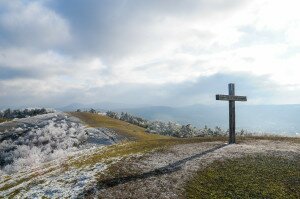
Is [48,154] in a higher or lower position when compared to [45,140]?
lower

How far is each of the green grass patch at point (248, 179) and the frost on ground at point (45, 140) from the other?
1289 inches

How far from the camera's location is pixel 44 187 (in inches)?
1177

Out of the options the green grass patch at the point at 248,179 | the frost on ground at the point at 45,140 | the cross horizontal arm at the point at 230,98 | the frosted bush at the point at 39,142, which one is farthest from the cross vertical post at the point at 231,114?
the frosted bush at the point at 39,142

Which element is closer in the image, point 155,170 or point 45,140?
point 155,170

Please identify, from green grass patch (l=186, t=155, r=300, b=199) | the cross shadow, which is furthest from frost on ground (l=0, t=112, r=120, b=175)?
green grass patch (l=186, t=155, r=300, b=199)

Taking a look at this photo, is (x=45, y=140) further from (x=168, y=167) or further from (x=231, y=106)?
(x=168, y=167)

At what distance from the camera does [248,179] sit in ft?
96.5

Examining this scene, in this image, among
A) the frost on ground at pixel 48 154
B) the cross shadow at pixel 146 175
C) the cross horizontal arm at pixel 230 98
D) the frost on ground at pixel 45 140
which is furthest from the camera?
the frost on ground at pixel 45 140

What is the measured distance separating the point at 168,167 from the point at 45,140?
139 ft

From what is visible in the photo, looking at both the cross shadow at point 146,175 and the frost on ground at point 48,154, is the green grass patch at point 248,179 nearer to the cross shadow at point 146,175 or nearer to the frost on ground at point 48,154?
the cross shadow at point 146,175

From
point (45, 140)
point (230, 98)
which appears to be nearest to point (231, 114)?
point (230, 98)

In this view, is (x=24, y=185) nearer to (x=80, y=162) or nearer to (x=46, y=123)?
(x=80, y=162)

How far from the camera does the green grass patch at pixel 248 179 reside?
27.0 metres

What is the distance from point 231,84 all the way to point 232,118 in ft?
13.0
